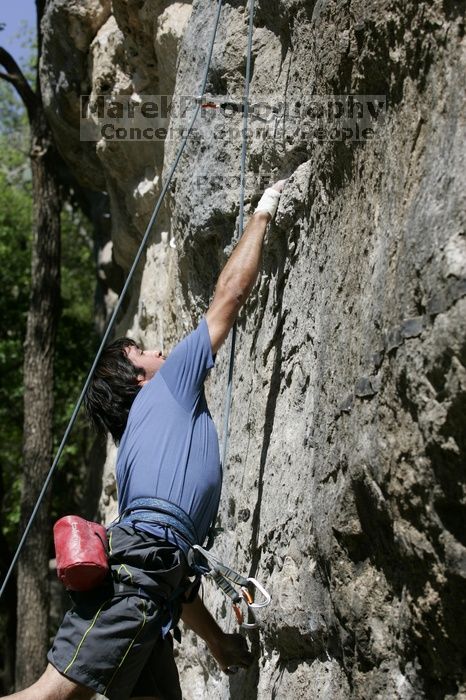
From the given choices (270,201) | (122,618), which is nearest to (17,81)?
(270,201)

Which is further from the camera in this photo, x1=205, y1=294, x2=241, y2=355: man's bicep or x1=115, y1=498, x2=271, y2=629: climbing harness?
x1=205, y1=294, x2=241, y2=355: man's bicep

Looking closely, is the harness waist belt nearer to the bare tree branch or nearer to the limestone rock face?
the limestone rock face

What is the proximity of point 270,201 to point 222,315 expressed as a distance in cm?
61

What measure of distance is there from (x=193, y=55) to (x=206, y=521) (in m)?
2.83

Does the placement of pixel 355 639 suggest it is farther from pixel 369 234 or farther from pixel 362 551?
pixel 369 234

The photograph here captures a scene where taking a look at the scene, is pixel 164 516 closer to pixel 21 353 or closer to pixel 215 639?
pixel 215 639

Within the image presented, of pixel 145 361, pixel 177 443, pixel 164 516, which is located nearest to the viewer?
pixel 164 516

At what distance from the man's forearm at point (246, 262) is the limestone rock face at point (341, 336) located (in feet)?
0.66

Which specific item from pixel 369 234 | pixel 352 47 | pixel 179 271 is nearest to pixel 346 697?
pixel 369 234

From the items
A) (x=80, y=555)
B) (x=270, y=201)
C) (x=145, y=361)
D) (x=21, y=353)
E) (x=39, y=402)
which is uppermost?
(x=270, y=201)

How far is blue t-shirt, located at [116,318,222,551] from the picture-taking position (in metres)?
3.48

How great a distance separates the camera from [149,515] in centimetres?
340

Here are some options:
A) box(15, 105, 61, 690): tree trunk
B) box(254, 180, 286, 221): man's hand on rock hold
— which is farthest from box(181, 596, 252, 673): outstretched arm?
box(15, 105, 61, 690): tree trunk

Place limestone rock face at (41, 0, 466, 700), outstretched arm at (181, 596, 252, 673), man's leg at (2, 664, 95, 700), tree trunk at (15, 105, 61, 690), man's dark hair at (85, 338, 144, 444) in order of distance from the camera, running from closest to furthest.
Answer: limestone rock face at (41, 0, 466, 700) → man's leg at (2, 664, 95, 700) → outstretched arm at (181, 596, 252, 673) → man's dark hair at (85, 338, 144, 444) → tree trunk at (15, 105, 61, 690)
